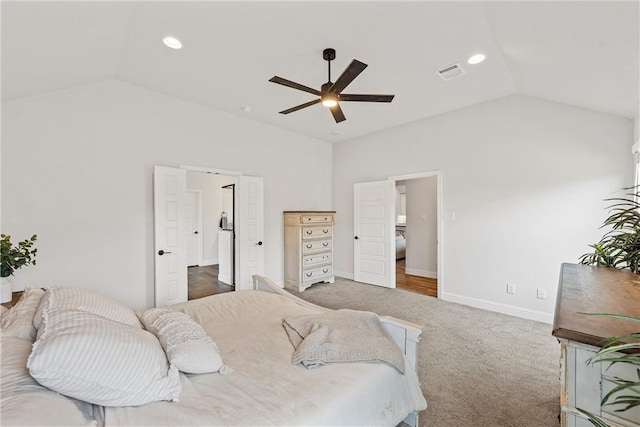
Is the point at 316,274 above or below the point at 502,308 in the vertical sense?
above

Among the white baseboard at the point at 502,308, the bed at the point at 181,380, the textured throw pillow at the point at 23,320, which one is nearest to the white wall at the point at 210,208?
the white baseboard at the point at 502,308

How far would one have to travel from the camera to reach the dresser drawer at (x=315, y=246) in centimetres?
495

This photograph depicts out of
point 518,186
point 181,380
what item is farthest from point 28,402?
point 518,186

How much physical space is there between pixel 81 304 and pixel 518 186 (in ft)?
15.2

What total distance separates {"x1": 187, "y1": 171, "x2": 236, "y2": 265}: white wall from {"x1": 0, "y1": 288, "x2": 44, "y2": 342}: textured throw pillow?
5.57 metres

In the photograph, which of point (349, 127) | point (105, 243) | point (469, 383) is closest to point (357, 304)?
point (469, 383)

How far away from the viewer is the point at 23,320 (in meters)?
1.23

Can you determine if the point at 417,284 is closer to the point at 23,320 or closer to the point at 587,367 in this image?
the point at 587,367

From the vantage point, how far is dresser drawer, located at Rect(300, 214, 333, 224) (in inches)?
195

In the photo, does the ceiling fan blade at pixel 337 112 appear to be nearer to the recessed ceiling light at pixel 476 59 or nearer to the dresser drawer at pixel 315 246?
the recessed ceiling light at pixel 476 59

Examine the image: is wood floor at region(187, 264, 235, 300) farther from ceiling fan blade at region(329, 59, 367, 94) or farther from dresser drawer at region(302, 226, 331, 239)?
ceiling fan blade at region(329, 59, 367, 94)

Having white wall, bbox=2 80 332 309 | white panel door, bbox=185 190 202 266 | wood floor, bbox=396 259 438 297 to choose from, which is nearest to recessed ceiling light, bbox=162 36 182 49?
white wall, bbox=2 80 332 309

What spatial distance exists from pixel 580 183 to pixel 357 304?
322 centimetres

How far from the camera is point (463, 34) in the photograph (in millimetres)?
2402
